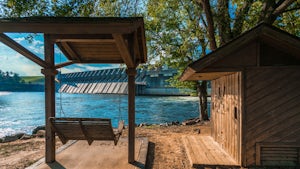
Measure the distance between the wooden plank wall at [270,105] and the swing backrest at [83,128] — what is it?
9.26 feet

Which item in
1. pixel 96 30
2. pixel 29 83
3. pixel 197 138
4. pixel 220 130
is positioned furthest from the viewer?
Result: pixel 29 83

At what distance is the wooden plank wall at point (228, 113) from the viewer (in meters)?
4.71

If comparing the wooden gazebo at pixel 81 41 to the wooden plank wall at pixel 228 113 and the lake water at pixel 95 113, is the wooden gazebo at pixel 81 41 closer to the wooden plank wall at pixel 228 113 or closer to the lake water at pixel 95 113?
the lake water at pixel 95 113

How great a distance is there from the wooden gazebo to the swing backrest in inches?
8.9

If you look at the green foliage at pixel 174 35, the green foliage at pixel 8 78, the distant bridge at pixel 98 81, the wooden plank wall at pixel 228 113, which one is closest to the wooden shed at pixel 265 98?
the wooden plank wall at pixel 228 113

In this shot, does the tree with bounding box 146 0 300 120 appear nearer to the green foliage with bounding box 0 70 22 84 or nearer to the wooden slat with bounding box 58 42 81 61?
the wooden slat with bounding box 58 42 81 61

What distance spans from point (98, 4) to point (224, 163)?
709 centimetres

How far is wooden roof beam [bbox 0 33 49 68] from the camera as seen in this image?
12.9 feet

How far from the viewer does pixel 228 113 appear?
5.41m

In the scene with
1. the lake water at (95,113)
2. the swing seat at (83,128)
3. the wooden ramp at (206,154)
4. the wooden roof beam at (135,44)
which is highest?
the wooden roof beam at (135,44)

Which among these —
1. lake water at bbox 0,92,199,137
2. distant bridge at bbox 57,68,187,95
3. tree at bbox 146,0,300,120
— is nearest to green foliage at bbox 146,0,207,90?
tree at bbox 146,0,300,120

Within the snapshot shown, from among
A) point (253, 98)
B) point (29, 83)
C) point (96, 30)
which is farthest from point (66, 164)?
point (29, 83)

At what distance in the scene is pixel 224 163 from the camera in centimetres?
471

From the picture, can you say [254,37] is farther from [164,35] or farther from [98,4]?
[164,35]
